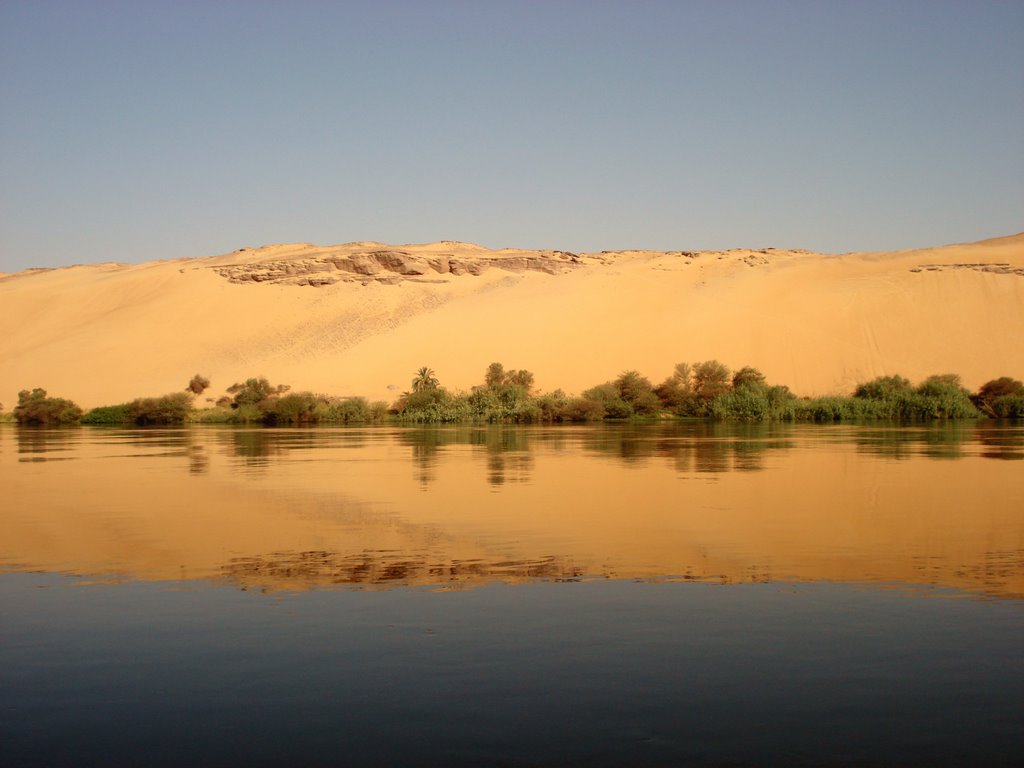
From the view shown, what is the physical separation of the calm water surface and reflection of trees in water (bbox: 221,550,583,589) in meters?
0.05

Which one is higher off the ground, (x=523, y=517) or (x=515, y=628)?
(x=523, y=517)

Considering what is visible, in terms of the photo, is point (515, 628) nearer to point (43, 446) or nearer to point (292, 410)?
point (43, 446)

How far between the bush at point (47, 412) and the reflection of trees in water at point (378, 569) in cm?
4864

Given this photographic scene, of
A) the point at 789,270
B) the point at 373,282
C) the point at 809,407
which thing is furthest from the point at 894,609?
the point at 373,282

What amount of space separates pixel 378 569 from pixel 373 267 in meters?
78.5

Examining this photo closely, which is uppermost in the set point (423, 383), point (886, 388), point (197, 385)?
point (197, 385)

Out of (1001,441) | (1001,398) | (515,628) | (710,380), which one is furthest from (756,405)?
(515,628)

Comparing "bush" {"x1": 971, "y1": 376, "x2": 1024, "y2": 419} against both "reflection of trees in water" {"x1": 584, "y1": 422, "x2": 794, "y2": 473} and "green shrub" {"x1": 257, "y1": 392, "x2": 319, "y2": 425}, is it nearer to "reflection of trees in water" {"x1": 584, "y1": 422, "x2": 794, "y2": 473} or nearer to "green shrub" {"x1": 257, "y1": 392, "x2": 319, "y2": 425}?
"reflection of trees in water" {"x1": 584, "y1": 422, "x2": 794, "y2": 473}

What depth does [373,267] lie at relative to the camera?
86.2 metres

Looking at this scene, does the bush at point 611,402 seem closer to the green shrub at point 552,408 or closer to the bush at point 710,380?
the green shrub at point 552,408

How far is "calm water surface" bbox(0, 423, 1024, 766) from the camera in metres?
5.07

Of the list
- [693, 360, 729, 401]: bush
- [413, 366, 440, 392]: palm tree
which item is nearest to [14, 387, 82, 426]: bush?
[413, 366, 440, 392]: palm tree

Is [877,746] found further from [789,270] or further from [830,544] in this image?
[789,270]

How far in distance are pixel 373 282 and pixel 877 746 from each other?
266ft
